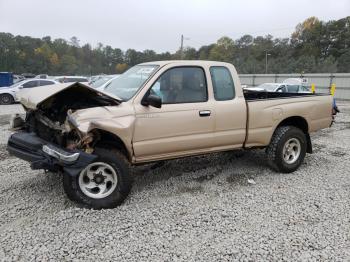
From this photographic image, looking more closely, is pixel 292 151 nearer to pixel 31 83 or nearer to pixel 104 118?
pixel 104 118

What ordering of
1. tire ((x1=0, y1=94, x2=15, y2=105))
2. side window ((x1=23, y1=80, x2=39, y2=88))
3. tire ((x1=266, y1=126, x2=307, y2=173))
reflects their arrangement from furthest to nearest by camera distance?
tire ((x1=0, y1=94, x2=15, y2=105))
side window ((x1=23, y1=80, x2=39, y2=88))
tire ((x1=266, y1=126, x2=307, y2=173))

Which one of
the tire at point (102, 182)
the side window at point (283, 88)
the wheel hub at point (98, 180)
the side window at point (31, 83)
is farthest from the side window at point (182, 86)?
the side window at point (31, 83)

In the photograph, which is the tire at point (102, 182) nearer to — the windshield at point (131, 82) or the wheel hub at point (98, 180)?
the wheel hub at point (98, 180)

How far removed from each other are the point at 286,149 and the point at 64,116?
3706 millimetres

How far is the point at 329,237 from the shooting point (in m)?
3.46

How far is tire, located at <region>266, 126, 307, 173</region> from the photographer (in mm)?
5418

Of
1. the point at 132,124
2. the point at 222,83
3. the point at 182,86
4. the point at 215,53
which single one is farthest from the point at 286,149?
the point at 215,53

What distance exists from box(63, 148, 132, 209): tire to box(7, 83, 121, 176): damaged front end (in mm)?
203

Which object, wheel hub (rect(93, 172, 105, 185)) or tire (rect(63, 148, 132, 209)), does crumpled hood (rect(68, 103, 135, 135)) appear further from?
wheel hub (rect(93, 172, 105, 185))

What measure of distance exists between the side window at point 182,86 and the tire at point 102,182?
3.49 ft

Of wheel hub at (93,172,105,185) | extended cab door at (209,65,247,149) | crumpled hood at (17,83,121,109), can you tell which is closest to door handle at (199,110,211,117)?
extended cab door at (209,65,247,149)

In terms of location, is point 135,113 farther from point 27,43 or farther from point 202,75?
point 27,43

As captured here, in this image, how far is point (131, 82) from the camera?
182 inches

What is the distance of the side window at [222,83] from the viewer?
4.81 meters
